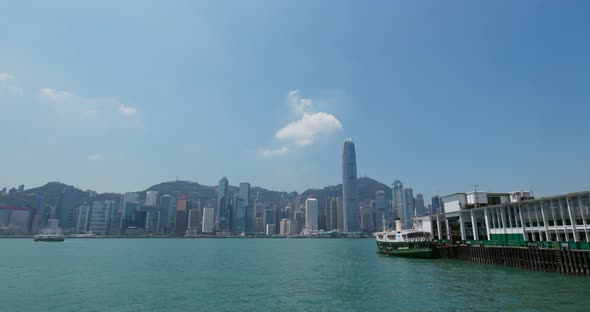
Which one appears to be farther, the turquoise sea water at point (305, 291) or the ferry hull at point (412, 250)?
the ferry hull at point (412, 250)

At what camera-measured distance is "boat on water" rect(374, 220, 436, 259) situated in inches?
2758

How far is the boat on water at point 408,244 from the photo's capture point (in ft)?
230

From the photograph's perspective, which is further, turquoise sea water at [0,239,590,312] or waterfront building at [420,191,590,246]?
waterfront building at [420,191,590,246]

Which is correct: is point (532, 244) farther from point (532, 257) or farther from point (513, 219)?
A: point (513, 219)

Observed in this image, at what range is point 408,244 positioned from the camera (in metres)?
73.8

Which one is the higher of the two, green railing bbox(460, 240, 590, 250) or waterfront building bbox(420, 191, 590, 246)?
waterfront building bbox(420, 191, 590, 246)

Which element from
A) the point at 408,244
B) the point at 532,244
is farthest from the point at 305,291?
the point at 408,244

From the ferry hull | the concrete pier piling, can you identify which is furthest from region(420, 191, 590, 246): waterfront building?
the ferry hull

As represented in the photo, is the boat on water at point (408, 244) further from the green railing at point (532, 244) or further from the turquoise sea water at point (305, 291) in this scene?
the turquoise sea water at point (305, 291)

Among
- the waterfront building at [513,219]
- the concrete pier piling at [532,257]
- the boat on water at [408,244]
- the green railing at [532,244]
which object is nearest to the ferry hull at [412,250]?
the boat on water at [408,244]

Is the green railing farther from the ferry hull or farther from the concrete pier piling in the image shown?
the ferry hull

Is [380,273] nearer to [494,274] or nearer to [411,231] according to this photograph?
[494,274]

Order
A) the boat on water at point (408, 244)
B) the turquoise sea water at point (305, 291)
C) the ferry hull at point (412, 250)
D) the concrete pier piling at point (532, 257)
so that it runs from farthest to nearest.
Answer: the boat on water at point (408, 244) < the ferry hull at point (412, 250) < the concrete pier piling at point (532, 257) < the turquoise sea water at point (305, 291)

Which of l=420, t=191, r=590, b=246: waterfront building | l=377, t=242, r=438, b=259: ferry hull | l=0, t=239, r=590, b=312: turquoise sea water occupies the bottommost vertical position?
l=0, t=239, r=590, b=312: turquoise sea water
